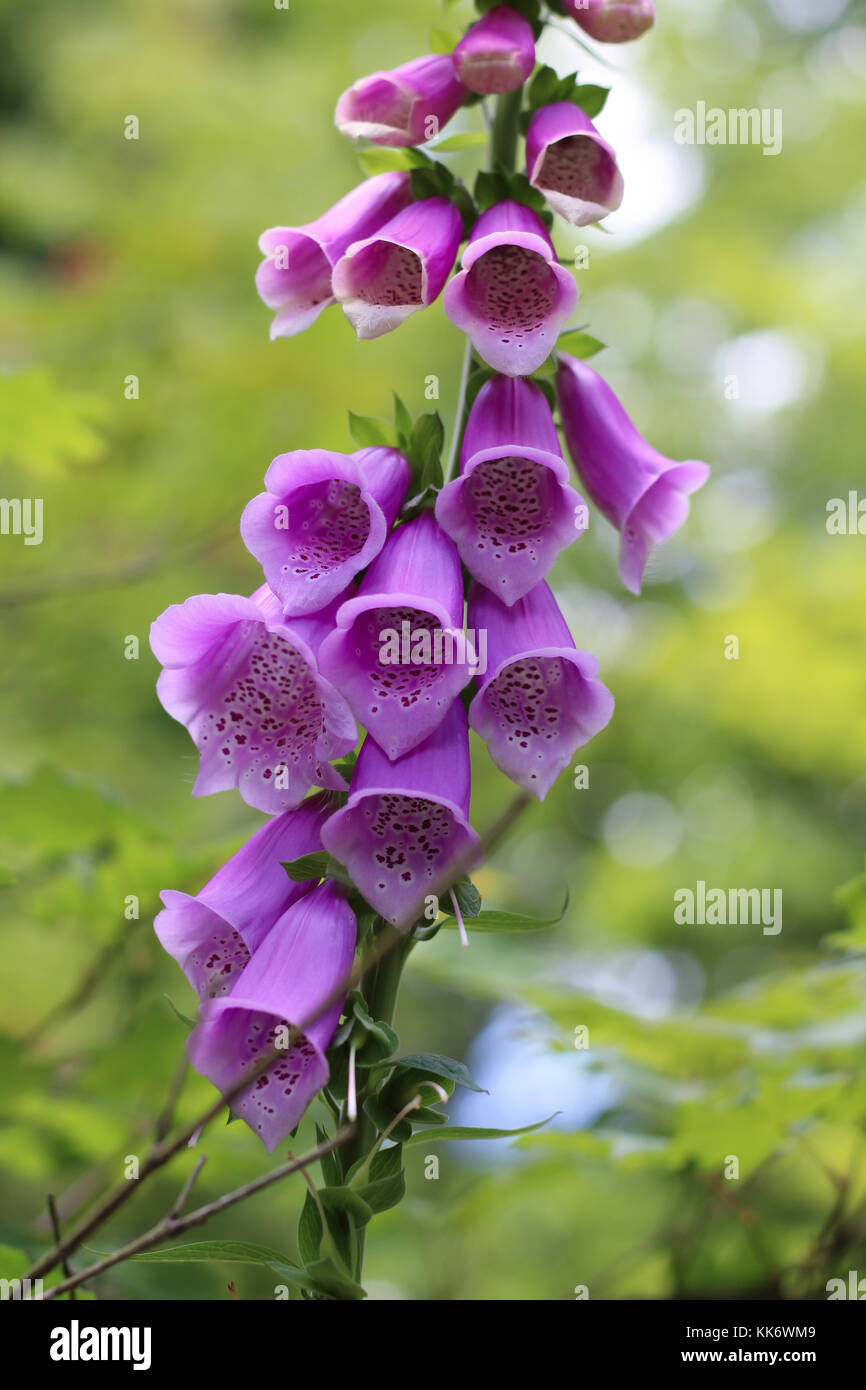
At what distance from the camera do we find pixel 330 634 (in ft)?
2.24

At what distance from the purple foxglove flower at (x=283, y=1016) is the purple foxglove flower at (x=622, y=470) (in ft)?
1.06

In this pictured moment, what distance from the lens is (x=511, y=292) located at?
2.43ft

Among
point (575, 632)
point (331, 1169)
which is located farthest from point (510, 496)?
point (575, 632)

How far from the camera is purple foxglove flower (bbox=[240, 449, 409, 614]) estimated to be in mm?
695

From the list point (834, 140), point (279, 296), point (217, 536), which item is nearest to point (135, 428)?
point (217, 536)

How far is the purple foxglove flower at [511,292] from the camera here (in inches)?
27.0

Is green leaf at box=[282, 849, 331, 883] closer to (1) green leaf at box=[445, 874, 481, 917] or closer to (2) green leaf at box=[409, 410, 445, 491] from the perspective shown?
(1) green leaf at box=[445, 874, 481, 917]

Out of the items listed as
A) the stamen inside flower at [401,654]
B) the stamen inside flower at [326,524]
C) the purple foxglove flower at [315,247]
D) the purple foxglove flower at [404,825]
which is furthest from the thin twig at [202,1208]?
the purple foxglove flower at [315,247]

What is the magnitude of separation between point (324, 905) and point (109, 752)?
7.38 ft

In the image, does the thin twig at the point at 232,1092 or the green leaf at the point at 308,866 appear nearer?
the thin twig at the point at 232,1092

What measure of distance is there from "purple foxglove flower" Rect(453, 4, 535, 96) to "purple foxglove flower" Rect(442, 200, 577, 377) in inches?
3.0

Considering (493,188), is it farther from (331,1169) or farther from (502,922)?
(331,1169)

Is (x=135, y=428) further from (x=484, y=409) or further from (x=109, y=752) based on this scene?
(x=484, y=409)

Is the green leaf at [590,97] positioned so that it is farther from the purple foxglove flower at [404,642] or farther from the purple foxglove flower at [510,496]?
the purple foxglove flower at [404,642]
